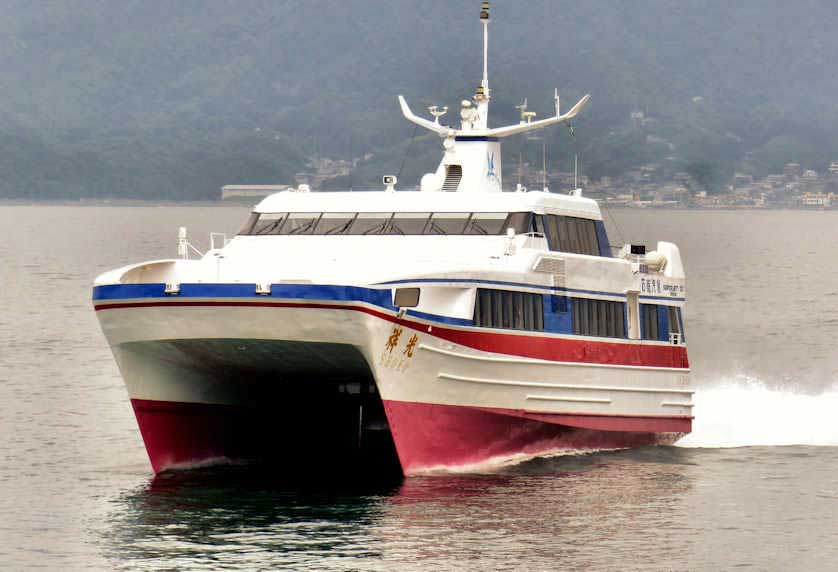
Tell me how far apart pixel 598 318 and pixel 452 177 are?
4534 mm

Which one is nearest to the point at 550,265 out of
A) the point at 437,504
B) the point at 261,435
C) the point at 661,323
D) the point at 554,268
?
the point at 554,268

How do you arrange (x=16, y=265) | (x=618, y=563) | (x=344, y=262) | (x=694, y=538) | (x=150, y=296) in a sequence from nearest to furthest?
(x=618, y=563), (x=694, y=538), (x=150, y=296), (x=344, y=262), (x=16, y=265)

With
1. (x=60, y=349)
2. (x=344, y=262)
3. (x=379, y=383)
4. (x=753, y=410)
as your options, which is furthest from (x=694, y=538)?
(x=60, y=349)

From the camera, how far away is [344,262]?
31.9 m

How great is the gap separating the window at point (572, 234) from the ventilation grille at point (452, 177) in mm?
2878

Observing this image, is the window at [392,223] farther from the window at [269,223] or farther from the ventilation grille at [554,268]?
the ventilation grille at [554,268]

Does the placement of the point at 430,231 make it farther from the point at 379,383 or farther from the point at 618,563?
the point at 618,563

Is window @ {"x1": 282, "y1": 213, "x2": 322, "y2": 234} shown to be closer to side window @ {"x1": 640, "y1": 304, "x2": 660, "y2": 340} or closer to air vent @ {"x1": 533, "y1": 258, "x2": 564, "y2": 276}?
air vent @ {"x1": 533, "y1": 258, "x2": 564, "y2": 276}

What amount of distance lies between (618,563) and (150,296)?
8420 mm

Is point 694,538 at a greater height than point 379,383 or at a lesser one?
lesser

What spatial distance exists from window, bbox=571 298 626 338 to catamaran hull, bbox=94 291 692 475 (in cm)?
26

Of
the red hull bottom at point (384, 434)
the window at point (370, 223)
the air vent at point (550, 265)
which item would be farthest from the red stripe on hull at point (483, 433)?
the window at point (370, 223)

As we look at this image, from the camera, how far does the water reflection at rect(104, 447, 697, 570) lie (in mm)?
25672

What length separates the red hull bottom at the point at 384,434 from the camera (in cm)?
3052
